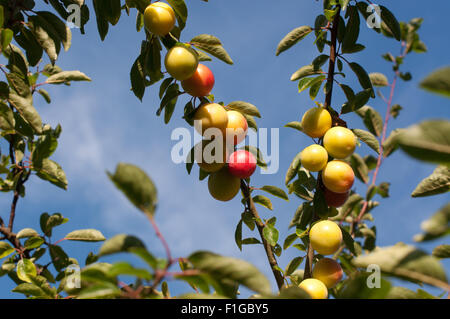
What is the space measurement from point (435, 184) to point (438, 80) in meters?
0.63

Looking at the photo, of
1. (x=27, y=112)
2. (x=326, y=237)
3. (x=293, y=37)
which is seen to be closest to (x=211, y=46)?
(x=293, y=37)

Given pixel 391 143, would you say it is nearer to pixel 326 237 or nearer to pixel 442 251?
pixel 442 251

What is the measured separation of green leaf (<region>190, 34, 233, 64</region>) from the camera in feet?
4.80

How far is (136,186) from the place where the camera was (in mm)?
673

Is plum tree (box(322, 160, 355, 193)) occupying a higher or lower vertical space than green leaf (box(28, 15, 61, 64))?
lower

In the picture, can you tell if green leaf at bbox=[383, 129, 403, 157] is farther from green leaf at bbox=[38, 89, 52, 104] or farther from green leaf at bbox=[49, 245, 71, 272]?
green leaf at bbox=[38, 89, 52, 104]

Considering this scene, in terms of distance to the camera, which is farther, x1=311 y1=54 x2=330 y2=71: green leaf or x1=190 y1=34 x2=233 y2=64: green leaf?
x1=311 y1=54 x2=330 y2=71: green leaf

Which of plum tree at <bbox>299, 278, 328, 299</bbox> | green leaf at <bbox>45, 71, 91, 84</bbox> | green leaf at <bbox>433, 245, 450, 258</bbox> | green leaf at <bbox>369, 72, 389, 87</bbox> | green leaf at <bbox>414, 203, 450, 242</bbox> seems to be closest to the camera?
green leaf at <bbox>414, 203, 450, 242</bbox>

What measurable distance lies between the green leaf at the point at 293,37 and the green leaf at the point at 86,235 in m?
1.31

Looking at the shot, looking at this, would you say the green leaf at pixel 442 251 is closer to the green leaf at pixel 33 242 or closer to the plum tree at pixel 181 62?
the plum tree at pixel 181 62

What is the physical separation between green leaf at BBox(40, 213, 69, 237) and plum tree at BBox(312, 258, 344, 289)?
1.53 meters

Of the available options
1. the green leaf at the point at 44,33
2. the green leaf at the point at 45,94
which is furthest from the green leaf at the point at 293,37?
the green leaf at the point at 45,94

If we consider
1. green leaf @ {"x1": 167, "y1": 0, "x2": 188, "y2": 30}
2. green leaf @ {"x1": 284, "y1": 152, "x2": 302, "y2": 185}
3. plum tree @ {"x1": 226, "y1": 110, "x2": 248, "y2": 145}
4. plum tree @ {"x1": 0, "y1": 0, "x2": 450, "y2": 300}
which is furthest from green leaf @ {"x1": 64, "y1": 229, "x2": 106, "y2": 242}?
green leaf @ {"x1": 167, "y1": 0, "x2": 188, "y2": 30}
